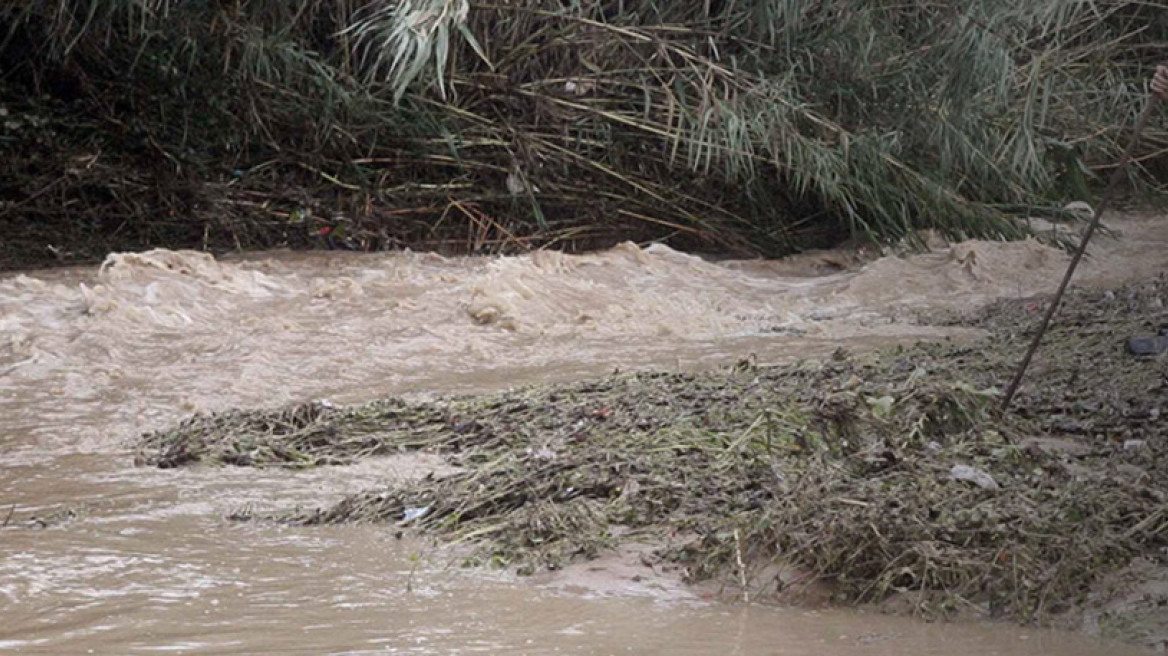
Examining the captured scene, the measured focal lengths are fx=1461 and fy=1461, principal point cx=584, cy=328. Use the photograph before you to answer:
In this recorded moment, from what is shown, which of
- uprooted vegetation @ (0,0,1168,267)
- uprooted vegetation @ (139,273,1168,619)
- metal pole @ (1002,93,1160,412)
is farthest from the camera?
uprooted vegetation @ (0,0,1168,267)

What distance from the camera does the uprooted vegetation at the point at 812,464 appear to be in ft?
8.28

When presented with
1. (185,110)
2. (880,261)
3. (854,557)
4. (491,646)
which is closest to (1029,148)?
(880,261)

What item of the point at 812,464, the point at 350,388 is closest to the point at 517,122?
the point at 350,388

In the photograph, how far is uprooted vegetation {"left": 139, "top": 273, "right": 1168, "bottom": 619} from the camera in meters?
2.52

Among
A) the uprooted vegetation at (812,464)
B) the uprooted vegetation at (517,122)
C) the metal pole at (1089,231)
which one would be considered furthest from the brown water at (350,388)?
the metal pole at (1089,231)

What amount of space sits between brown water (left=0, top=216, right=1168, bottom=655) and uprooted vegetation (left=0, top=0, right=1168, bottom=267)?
510mm

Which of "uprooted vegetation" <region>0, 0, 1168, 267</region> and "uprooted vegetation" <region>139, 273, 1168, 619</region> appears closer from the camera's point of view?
"uprooted vegetation" <region>139, 273, 1168, 619</region>

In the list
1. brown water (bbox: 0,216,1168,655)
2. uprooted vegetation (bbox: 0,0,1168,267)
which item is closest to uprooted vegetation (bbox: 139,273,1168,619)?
brown water (bbox: 0,216,1168,655)

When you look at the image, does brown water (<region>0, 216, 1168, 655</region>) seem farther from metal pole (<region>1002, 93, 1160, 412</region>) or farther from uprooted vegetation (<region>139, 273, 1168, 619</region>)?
metal pole (<region>1002, 93, 1160, 412</region>)

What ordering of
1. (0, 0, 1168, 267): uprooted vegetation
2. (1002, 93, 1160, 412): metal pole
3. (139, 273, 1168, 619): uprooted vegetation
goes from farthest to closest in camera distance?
(0, 0, 1168, 267): uprooted vegetation
(1002, 93, 1160, 412): metal pole
(139, 273, 1168, 619): uprooted vegetation

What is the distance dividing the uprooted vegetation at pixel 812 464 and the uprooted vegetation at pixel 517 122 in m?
3.01

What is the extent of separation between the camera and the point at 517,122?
306 inches

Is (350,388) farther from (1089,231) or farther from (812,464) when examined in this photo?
(1089,231)

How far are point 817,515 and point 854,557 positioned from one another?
0.45ft
